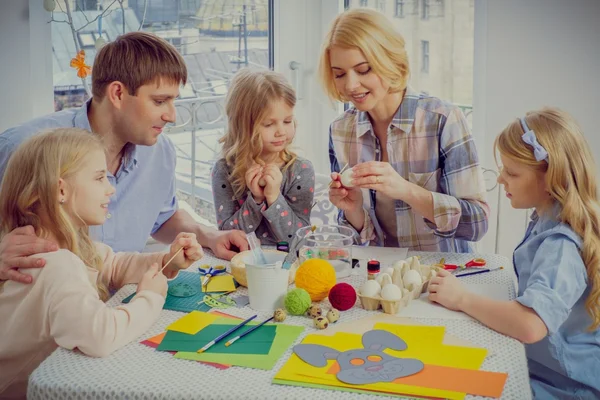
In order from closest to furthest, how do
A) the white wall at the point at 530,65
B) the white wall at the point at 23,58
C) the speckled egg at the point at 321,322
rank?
the speckled egg at the point at 321,322 < the white wall at the point at 23,58 < the white wall at the point at 530,65

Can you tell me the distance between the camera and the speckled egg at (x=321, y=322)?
1.44 metres

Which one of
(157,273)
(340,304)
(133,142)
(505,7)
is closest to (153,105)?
(133,142)

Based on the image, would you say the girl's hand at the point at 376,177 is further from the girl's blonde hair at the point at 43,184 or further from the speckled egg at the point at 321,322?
the girl's blonde hair at the point at 43,184

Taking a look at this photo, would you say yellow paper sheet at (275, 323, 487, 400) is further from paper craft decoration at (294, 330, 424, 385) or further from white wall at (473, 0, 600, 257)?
white wall at (473, 0, 600, 257)

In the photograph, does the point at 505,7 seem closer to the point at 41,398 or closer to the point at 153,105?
the point at 153,105

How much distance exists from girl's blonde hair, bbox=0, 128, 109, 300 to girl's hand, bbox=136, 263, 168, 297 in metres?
0.16

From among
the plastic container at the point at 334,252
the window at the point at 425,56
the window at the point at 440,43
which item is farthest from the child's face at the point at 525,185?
the window at the point at 425,56

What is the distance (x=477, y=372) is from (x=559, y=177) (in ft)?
1.97

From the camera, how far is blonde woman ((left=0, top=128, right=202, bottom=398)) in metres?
1.38

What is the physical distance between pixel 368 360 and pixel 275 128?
1.07 m

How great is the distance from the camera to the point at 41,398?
49.2 inches

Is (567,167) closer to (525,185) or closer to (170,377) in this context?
(525,185)

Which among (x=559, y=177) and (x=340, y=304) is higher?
(x=559, y=177)

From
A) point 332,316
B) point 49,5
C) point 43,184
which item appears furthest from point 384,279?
point 49,5
